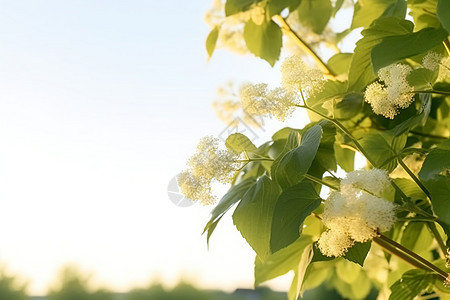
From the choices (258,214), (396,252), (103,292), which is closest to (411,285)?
(396,252)

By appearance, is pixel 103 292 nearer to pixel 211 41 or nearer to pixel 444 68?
pixel 211 41

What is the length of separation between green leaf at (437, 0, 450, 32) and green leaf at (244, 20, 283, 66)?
313mm

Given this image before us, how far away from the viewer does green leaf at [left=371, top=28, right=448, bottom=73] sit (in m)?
0.38

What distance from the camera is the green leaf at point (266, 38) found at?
0.65m

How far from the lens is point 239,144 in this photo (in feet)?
1.49

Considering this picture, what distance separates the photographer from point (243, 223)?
0.45m

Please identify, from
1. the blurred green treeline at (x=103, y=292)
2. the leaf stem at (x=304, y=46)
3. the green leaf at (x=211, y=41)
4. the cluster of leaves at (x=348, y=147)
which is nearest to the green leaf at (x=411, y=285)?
the cluster of leaves at (x=348, y=147)

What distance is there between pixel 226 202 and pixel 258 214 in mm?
28

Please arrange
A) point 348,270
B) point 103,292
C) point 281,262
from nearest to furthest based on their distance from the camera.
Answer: point 281,262 → point 348,270 → point 103,292

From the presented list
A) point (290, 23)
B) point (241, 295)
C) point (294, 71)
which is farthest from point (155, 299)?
point (294, 71)

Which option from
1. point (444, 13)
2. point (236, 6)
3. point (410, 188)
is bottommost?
point (410, 188)

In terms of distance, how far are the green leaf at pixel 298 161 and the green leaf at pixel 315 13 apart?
0.96ft

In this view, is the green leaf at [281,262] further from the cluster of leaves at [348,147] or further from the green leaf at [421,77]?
the green leaf at [421,77]

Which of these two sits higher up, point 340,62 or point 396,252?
point 340,62
